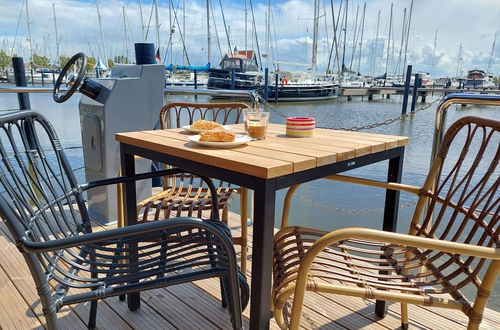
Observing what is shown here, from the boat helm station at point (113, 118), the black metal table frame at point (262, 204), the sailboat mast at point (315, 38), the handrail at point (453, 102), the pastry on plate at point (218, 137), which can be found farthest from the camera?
the sailboat mast at point (315, 38)

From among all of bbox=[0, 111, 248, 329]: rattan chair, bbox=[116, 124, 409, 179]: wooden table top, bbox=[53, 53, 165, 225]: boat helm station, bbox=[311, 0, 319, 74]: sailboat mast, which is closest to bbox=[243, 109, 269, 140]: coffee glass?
bbox=[116, 124, 409, 179]: wooden table top

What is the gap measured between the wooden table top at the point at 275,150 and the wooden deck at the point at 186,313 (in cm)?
80

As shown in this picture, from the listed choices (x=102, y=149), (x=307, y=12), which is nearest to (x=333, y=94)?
(x=307, y=12)

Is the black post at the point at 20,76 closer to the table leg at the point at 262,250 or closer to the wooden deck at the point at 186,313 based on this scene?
the wooden deck at the point at 186,313

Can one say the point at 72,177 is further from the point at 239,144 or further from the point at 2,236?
the point at 2,236

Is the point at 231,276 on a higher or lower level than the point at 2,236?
higher

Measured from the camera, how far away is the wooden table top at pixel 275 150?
39.4 inches

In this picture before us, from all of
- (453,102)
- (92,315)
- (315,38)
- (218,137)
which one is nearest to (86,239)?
(218,137)

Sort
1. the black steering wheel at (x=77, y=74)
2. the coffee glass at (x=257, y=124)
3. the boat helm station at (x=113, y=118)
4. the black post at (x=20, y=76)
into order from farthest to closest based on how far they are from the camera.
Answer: the black post at (x=20, y=76)
the boat helm station at (x=113, y=118)
the black steering wheel at (x=77, y=74)
the coffee glass at (x=257, y=124)

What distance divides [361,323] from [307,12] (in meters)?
25.5

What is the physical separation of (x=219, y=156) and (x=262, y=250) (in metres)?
0.32

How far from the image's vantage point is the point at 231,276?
1.02 meters

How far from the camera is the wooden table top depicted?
100 cm

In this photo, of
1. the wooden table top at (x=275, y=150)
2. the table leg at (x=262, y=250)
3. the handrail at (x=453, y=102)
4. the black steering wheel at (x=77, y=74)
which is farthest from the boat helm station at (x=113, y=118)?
the handrail at (x=453, y=102)
